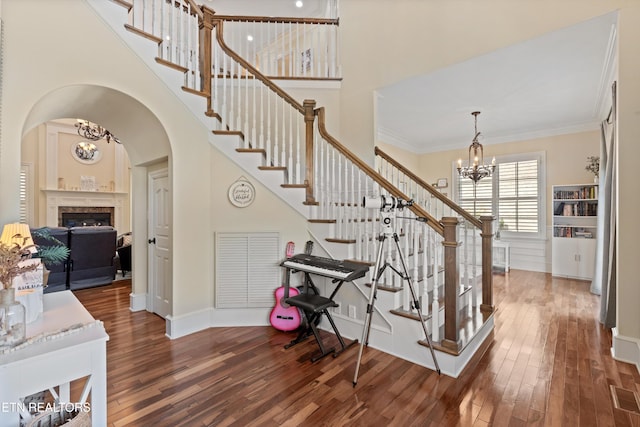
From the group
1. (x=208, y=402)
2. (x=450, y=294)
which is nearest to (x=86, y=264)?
(x=208, y=402)

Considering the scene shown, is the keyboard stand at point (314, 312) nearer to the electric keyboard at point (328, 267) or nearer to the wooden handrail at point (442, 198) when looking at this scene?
the electric keyboard at point (328, 267)

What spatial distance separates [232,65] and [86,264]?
13.0ft

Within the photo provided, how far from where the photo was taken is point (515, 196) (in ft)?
19.6

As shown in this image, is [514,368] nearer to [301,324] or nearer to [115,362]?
[301,324]

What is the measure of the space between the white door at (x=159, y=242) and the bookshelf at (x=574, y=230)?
6.51 meters

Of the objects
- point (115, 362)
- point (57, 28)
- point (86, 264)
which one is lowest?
point (115, 362)

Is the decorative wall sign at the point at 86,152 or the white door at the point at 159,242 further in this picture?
the decorative wall sign at the point at 86,152

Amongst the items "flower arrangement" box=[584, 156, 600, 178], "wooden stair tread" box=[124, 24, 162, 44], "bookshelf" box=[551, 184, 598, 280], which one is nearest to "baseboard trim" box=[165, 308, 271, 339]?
"wooden stair tread" box=[124, 24, 162, 44]

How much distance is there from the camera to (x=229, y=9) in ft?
17.1

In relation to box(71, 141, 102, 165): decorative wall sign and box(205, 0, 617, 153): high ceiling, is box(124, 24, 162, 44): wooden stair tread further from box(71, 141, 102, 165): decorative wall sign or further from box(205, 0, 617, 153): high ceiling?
box(71, 141, 102, 165): decorative wall sign

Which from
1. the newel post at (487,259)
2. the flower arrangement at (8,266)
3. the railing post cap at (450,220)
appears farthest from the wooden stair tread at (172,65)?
the newel post at (487,259)

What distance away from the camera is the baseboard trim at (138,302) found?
3.54 meters

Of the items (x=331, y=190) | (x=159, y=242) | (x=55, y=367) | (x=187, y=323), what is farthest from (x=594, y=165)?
(x=55, y=367)

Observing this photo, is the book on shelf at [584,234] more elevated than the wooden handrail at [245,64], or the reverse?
the wooden handrail at [245,64]
